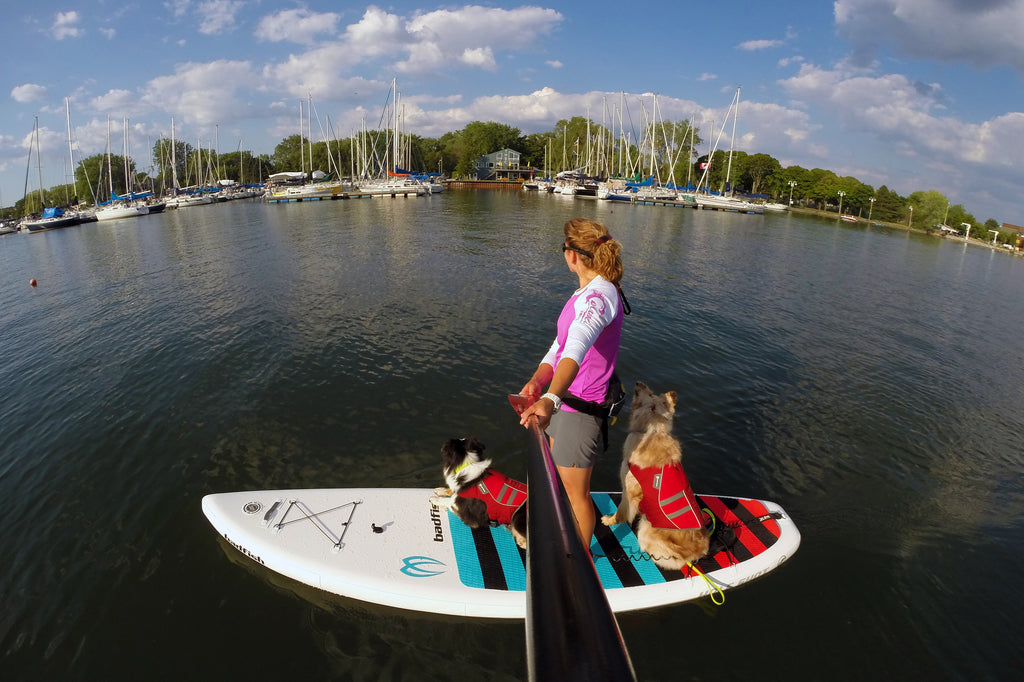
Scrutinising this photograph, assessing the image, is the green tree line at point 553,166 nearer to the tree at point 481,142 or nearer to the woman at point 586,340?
the tree at point 481,142

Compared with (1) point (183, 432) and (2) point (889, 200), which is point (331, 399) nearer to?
(1) point (183, 432)

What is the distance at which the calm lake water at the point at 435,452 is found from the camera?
17.7 ft

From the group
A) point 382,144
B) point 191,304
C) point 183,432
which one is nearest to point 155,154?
point 382,144

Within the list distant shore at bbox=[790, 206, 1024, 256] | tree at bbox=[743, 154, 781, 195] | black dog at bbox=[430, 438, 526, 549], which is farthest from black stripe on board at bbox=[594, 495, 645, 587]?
tree at bbox=[743, 154, 781, 195]

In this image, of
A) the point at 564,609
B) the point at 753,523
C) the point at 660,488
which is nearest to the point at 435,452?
the point at 660,488

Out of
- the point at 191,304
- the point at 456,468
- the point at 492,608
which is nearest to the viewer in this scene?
the point at 492,608

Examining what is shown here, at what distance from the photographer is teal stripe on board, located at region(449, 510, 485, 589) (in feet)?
17.8

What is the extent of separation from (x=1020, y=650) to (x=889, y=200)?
435ft

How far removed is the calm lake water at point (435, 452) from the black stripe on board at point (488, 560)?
22.0 inches

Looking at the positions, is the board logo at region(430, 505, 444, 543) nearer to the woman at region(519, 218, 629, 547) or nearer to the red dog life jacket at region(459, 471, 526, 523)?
the red dog life jacket at region(459, 471, 526, 523)

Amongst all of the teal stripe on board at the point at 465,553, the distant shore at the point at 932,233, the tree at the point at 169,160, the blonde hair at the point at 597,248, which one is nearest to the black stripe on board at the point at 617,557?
the teal stripe on board at the point at 465,553

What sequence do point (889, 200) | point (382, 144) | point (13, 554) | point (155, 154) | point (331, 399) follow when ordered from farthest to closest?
point (382, 144) < point (155, 154) < point (889, 200) < point (331, 399) < point (13, 554)

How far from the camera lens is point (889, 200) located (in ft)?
345

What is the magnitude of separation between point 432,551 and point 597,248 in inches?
167
